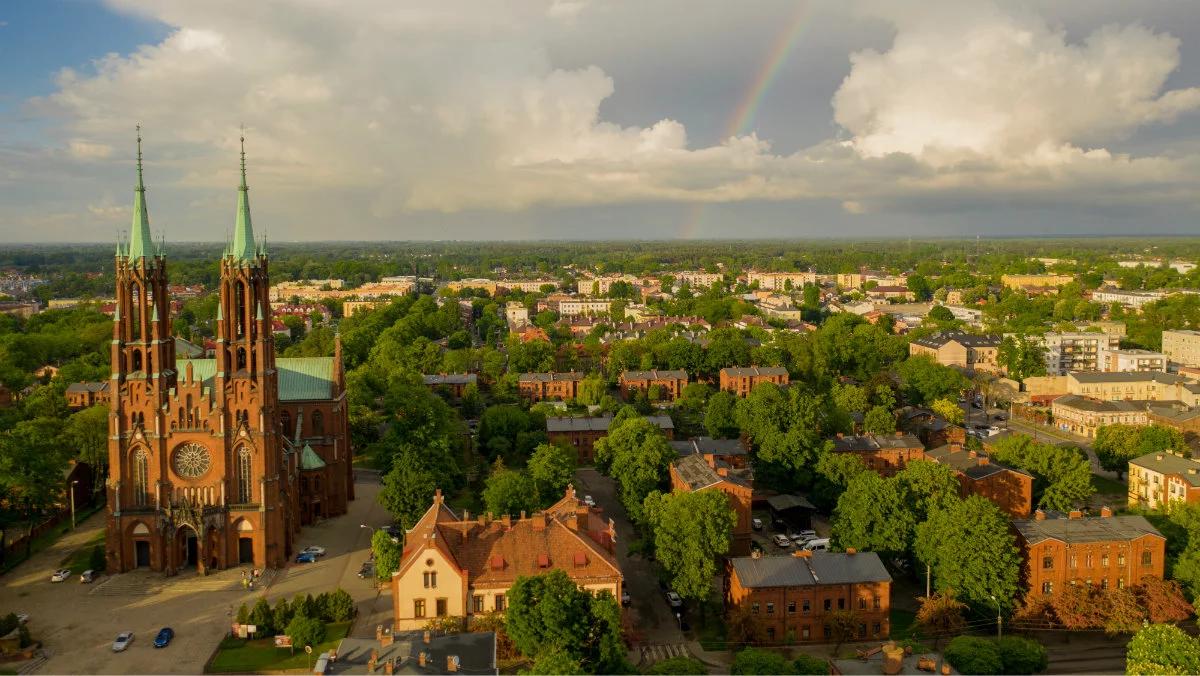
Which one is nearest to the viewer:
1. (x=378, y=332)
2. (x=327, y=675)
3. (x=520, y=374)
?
(x=327, y=675)

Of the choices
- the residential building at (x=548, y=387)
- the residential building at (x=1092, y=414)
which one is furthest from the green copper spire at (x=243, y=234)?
the residential building at (x=1092, y=414)

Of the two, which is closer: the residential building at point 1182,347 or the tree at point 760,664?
the tree at point 760,664

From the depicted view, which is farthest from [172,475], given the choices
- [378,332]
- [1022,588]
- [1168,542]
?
[378,332]

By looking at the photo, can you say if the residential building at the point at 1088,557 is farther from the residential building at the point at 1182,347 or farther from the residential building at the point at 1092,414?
the residential building at the point at 1182,347

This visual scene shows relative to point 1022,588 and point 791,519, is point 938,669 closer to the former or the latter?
point 1022,588

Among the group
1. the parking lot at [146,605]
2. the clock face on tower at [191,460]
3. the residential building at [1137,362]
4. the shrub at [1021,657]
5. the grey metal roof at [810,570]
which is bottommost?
the parking lot at [146,605]

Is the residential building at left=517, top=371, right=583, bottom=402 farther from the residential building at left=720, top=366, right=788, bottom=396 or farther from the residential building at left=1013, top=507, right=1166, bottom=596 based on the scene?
the residential building at left=1013, top=507, right=1166, bottom=596
